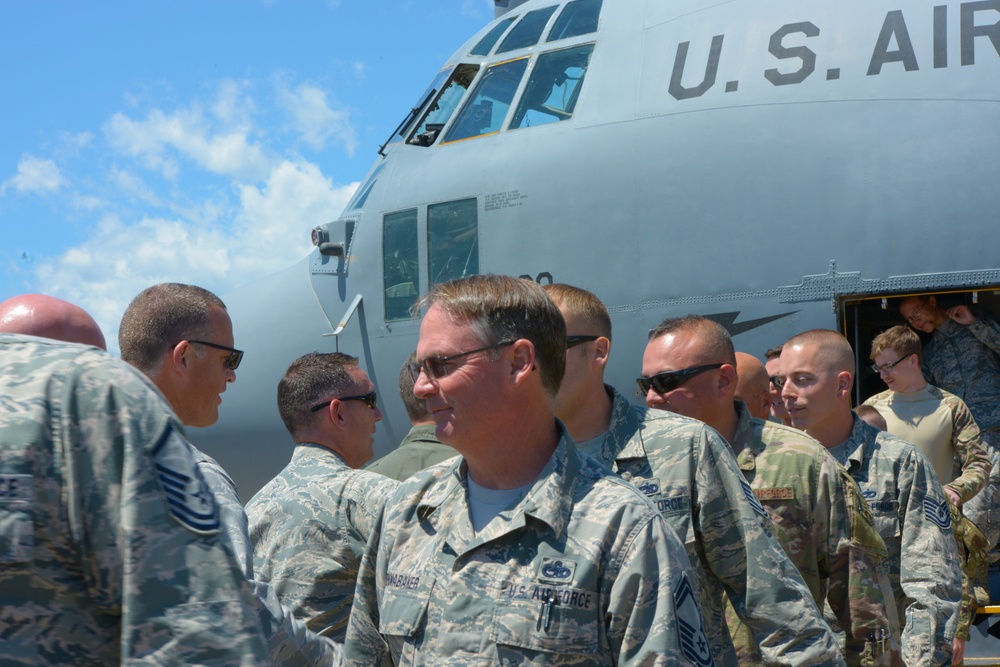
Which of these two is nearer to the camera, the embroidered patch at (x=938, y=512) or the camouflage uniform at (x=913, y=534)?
the camouflage uniform at (x=913, y=534)

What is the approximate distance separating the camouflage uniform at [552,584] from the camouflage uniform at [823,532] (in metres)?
1.69

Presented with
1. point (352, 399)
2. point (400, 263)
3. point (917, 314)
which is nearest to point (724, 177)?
point (917, 314)

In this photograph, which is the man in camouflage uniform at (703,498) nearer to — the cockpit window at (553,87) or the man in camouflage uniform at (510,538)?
Result: the man in camouflage uniform at (510,538)

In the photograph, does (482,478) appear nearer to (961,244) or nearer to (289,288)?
(961,244)

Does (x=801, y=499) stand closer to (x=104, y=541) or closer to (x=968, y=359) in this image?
(x=104, y=541)

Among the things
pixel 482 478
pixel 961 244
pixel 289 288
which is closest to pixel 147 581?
pixel 482 478

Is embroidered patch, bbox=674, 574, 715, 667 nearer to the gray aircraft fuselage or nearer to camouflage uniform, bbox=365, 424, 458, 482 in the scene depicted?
camouflage uniform, bbox=365, 424, 458, 482

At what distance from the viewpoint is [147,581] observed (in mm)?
1417

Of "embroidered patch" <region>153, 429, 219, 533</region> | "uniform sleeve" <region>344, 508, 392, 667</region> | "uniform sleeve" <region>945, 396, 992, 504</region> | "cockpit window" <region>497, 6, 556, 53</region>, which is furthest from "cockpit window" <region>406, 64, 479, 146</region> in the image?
"embroidered patch" <region>153, 429, 219, 533</region>

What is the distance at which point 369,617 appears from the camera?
8.25 ft

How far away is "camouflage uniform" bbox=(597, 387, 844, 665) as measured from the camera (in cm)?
275

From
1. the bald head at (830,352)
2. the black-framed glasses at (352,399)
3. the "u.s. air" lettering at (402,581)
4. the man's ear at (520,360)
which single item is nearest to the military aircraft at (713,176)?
the bald head at (830,352)

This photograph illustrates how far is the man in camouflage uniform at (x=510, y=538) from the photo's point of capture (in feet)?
6.89

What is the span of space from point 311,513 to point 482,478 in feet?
4.00
